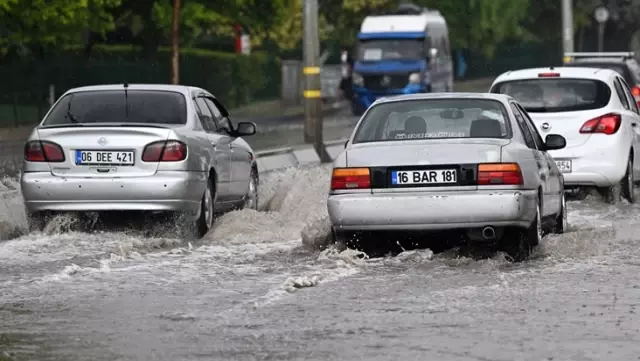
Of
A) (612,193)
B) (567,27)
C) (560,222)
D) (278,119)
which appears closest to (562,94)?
(612,193)

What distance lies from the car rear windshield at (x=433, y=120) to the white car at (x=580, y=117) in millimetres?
5088

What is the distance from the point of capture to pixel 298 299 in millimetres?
10547

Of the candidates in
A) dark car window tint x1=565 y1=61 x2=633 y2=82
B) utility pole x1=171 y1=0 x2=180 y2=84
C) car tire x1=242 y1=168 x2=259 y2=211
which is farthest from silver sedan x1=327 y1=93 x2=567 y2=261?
utility pole x1=171 y1=0 x2=180 y2=84

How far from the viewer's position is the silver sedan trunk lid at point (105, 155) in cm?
1473

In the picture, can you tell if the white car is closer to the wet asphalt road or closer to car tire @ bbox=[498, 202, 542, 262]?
the wet asphalt road

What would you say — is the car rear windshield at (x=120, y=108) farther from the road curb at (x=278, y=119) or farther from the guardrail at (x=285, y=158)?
the road curb at (x=278, y=119)

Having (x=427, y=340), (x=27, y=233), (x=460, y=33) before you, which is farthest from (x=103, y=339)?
(x=460, y=33)

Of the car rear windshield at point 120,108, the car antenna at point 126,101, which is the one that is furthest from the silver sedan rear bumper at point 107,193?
the car antenna at point 126,101

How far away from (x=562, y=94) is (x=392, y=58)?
34924 mm

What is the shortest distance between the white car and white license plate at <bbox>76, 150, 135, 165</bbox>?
526 centimetres

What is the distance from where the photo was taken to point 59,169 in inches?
582

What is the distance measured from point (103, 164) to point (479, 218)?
3834 mm

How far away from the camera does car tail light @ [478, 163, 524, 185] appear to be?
40.5 ft

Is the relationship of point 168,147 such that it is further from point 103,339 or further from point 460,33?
point 460,33
